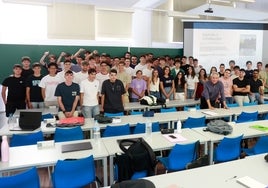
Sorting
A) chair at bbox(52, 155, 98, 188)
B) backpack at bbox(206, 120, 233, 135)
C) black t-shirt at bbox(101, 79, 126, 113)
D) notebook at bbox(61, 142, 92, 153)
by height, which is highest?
black t-shirt at bbox(101, 79, 126, 113)

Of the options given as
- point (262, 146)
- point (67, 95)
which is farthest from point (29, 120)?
point (262, 146)

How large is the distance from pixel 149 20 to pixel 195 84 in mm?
4031

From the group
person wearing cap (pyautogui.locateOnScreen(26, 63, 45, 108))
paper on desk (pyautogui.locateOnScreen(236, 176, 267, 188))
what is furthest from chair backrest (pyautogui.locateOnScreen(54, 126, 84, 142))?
paper on desk (pyautogui.locateOnScreen(236, 176, 267, 188))

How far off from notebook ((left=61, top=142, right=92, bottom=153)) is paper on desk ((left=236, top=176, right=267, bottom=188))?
1804mm

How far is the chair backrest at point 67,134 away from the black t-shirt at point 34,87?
2.18 metres

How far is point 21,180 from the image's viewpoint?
240cm

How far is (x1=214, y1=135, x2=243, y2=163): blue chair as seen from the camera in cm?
360

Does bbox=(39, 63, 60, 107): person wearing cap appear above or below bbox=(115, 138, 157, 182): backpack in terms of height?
above

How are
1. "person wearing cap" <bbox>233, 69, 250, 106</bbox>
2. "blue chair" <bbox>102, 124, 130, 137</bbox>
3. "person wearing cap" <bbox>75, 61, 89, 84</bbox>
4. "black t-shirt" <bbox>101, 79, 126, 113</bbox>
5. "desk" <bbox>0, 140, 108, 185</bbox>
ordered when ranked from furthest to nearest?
"person wearing cap" <bbox>233, 69, 250, 106</bbox> < "person wearing cap" <bbox>75, 61, 89, 84</bbox> < "black t-shirt" <bbox>101, 79, 126, 113</bbox> < "blue chair" <bbox>102, 124, 130, 137</bbox> < "desk" <bbox>0, 140, 108, 185</bbox>

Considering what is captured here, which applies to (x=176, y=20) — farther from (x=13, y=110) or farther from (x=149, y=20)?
(x=13, y=110)

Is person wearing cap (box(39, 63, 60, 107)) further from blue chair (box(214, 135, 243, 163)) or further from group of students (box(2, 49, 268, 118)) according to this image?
blue chair (box(214, 135, 243, 163))

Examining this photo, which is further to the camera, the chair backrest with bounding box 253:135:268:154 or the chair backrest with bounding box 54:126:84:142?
the chair backrest with bounding box 54:126:84:142

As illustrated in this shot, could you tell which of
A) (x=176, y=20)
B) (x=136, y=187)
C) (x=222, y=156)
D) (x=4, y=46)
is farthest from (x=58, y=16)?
(x=136, y=187)

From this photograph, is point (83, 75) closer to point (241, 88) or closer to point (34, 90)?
point (34, 90)
